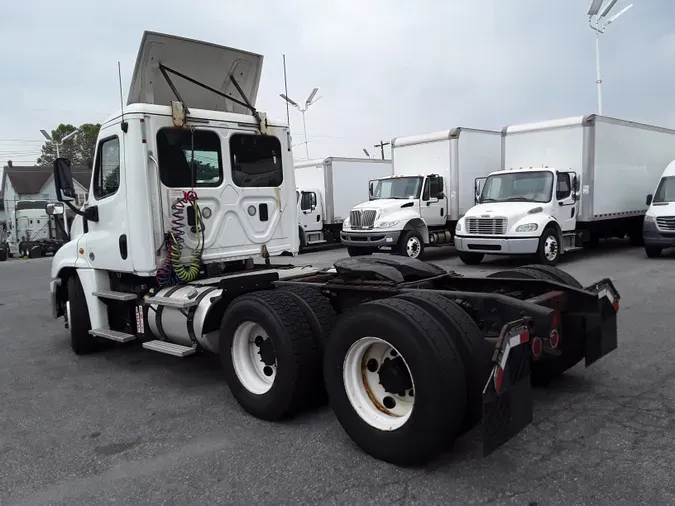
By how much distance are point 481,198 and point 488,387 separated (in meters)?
12.6

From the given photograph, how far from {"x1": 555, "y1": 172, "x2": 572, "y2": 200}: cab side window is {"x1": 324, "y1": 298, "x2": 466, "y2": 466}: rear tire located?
11817 mm

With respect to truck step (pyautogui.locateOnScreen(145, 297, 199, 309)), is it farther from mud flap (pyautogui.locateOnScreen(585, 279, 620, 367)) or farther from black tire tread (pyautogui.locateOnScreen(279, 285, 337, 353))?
mud flap (pyautogui.locateOnScreen(585, 279, 620, 367))

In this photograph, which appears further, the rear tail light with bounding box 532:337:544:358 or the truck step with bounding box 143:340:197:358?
the truck step with bounding box 143:340:197:358

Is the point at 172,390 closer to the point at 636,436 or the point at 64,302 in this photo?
the point at 64,302

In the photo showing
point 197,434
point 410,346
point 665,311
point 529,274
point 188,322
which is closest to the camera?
point 410,346

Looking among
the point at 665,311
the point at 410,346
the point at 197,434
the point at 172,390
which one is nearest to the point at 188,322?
the point at 172,390

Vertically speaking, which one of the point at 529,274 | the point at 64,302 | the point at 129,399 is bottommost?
the point at 129,399

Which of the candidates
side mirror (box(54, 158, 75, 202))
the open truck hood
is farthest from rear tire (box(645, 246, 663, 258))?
side mirror (box(54, 158, 75, 202))

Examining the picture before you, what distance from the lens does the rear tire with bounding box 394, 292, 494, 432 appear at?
330 cm

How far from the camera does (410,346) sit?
332 cm

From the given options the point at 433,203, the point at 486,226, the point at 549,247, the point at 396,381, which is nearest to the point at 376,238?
the point at 433,203

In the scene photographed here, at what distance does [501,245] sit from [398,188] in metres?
4.66

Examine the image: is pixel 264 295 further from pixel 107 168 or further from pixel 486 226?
pixel 486 226

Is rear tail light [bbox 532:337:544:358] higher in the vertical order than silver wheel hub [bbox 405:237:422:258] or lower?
higher
